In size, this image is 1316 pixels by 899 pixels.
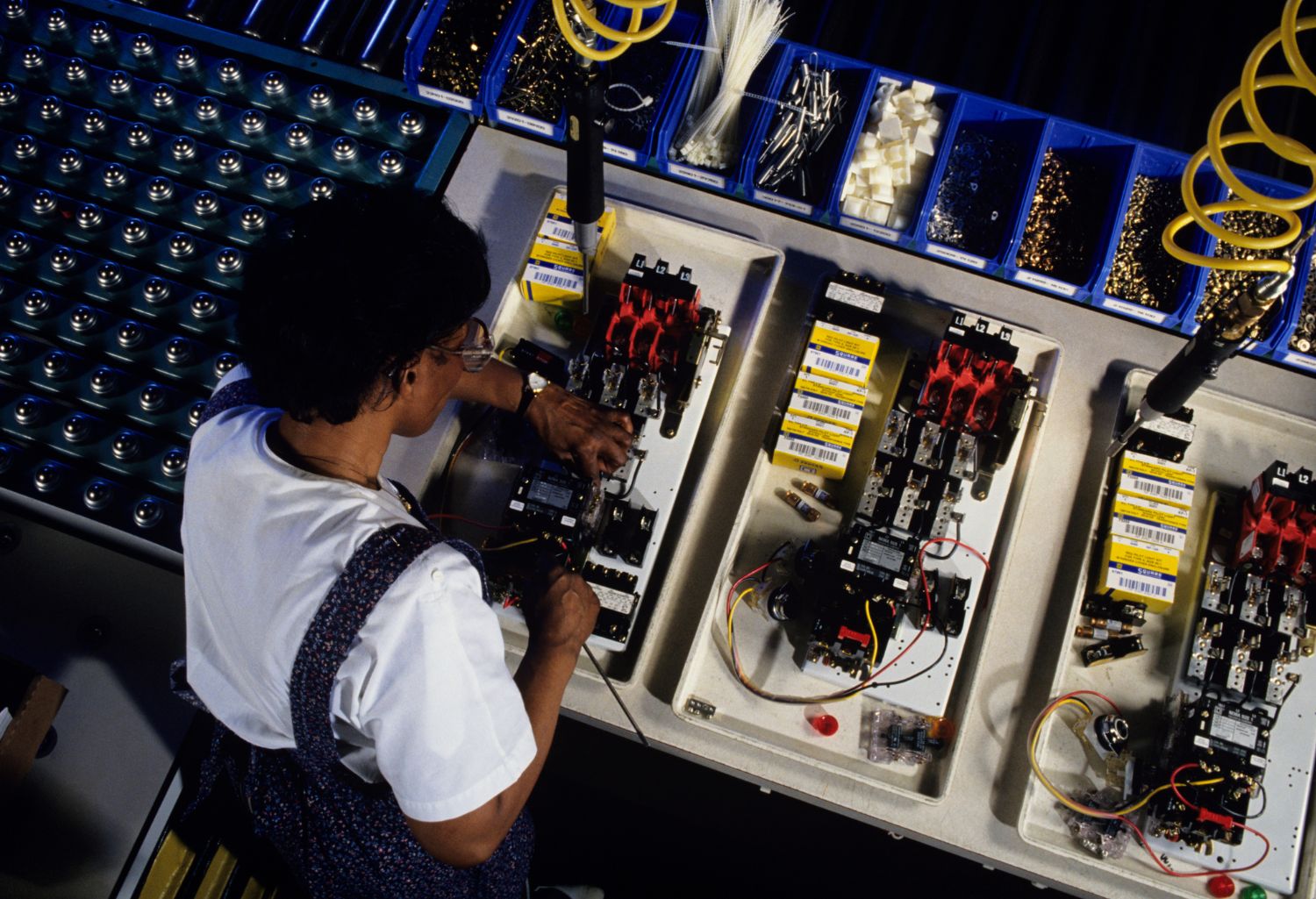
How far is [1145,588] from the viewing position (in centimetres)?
188

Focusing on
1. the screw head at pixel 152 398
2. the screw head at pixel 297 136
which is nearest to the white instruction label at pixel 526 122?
the screw head at pixel 297 136

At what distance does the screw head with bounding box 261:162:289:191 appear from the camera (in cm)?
223

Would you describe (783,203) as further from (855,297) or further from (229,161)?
(229,161)

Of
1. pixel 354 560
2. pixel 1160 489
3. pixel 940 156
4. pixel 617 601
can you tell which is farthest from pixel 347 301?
pixel 1160 489

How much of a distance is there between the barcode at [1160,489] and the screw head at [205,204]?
7.57 feet

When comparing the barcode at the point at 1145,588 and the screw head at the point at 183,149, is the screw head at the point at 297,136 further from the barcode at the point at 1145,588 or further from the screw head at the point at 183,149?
the barcode at the point at 1145,588

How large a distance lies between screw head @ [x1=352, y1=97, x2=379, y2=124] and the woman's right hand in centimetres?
141

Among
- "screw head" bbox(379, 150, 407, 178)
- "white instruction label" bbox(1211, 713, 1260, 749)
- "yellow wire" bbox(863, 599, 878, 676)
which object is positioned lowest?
"yellow wire" bbox(863, 599, 878, 676)

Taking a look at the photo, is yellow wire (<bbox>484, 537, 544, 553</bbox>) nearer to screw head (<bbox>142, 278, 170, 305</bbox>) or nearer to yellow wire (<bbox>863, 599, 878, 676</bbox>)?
yellow wire (<bbox>863, 599, 878, 676</bbox>)

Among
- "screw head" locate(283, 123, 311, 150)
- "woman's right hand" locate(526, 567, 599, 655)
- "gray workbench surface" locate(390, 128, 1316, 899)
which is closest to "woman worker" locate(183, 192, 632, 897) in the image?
"woman's right hand" locate(526, 567, 599, 655)

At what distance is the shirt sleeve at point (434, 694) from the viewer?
1138 mm

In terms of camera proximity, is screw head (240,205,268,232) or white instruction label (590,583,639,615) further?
screw head (240,205,268,232)

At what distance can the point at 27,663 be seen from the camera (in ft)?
6.27

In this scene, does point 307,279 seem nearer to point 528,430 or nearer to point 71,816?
point 528,430
